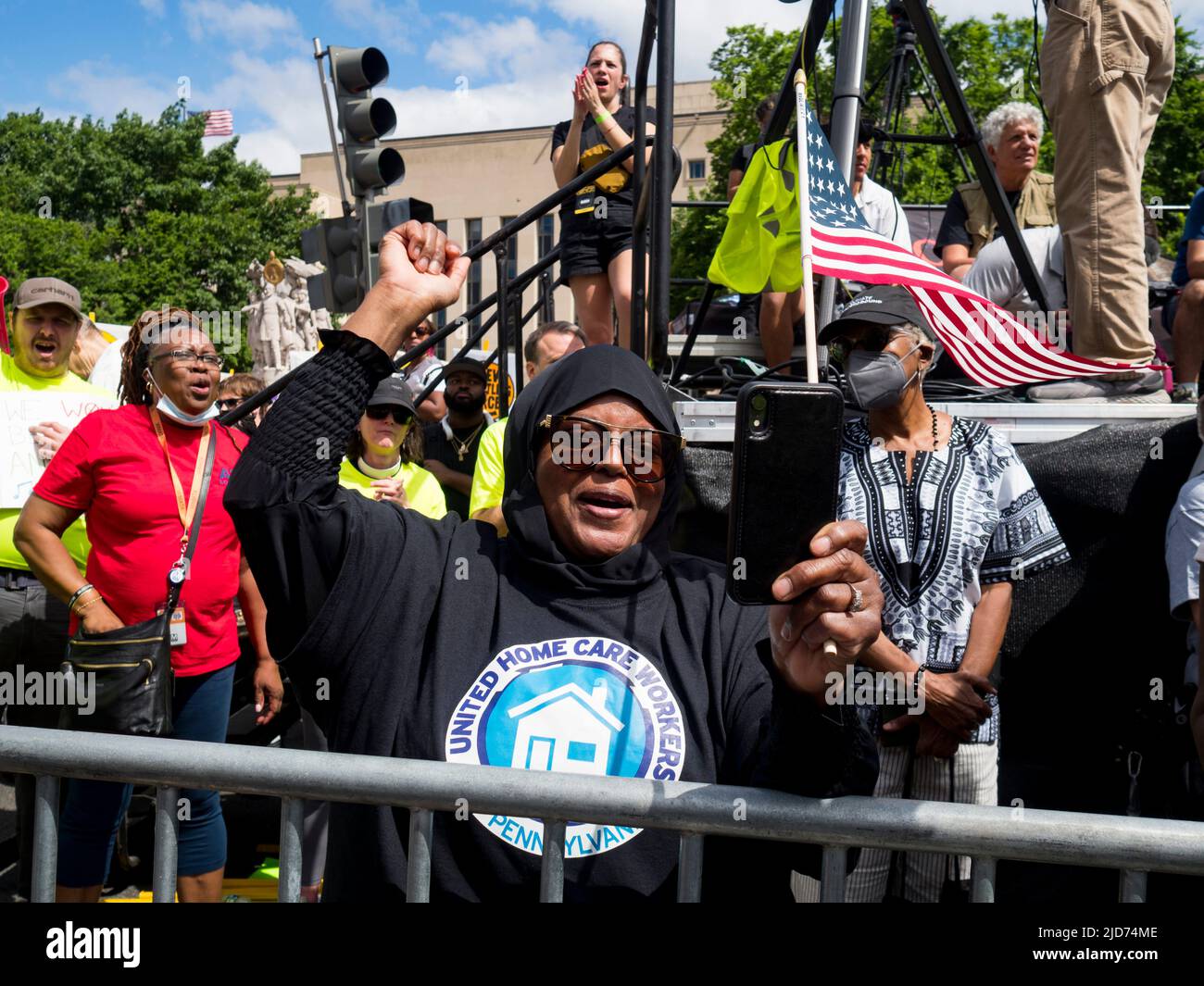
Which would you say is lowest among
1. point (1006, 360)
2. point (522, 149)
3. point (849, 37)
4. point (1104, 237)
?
point (1006, 360)

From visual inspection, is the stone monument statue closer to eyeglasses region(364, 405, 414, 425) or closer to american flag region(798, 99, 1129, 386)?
eyeglasses region(364, 405, 414, 425)

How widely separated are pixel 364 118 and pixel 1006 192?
3817mm

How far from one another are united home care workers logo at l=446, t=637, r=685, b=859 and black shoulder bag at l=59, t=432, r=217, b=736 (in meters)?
1.79

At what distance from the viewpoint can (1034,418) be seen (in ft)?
13.4

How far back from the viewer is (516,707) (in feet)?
6.49

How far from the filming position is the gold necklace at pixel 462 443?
20.2 feet

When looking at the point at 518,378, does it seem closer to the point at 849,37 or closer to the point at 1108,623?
the point at 849,37

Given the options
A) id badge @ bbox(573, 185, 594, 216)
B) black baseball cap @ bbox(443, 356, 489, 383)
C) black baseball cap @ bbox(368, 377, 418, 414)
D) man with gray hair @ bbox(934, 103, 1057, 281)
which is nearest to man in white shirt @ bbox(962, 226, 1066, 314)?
man with gray hair @ bbox(934, 103, 1057, 281)

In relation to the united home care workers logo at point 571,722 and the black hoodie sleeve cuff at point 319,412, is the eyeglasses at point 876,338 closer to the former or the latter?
the united home care workers logo at point 571,722

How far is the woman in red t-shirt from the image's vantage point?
3580 mm

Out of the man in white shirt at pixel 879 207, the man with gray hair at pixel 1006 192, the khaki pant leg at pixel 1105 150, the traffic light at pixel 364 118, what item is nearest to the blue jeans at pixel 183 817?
the khaki pant leg at pixel 1105 150

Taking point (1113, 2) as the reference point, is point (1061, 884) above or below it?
Answer: below
